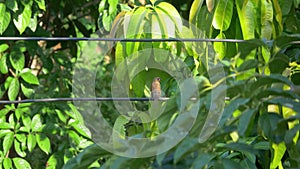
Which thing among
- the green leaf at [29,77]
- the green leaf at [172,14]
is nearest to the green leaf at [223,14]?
the green leaf at [172,14]

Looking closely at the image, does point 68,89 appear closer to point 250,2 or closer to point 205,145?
point 250,2

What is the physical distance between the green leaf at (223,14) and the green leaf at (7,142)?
105cm

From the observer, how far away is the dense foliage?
37.7 inches

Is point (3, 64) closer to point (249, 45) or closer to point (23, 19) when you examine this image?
point (23, 19)

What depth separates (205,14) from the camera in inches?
63.6

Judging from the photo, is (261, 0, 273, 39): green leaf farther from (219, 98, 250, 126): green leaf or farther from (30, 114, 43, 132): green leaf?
(30, 114, 43, 132): green leaf

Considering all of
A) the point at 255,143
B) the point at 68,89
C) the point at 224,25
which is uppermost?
the point at 224,25

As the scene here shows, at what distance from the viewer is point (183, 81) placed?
3.53 feet

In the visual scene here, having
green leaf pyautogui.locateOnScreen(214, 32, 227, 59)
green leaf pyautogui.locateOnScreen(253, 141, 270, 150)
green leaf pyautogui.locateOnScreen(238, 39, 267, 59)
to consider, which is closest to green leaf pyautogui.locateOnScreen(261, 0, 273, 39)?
green leaf pyautogui.locateOnScreen(214, 32, 227, 59)

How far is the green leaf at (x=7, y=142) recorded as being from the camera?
7.27 feet

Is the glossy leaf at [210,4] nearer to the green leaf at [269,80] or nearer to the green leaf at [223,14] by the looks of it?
the green leaf at [223,14]

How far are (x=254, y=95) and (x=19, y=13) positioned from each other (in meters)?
1.48

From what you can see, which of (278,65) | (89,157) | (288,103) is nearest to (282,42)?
(278,65)

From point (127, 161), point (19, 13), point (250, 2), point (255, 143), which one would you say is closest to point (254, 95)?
point (127, 161)
